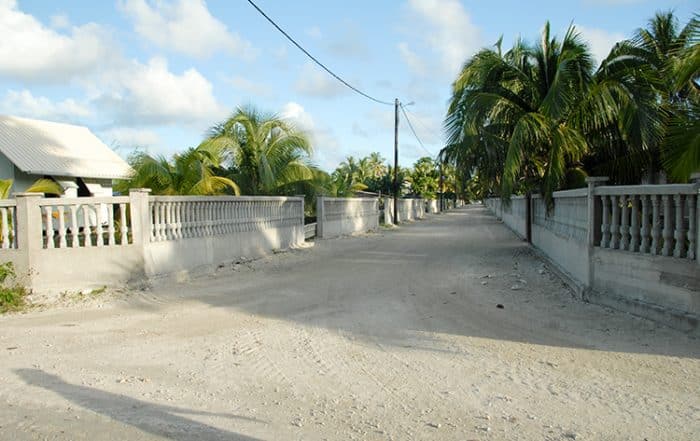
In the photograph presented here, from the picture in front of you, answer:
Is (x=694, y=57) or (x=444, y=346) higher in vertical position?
(x=694, y=57)

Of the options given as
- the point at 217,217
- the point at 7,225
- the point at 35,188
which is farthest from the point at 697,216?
the point at 35,188

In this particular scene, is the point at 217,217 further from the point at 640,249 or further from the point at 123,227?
the point at 640,249

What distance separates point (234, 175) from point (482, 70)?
7.95 meters

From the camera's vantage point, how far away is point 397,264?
12945 millimetres

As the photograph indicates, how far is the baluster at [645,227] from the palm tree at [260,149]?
11297mm

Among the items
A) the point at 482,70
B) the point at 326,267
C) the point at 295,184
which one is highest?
the point at 482,70

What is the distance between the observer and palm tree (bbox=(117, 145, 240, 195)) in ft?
40.4

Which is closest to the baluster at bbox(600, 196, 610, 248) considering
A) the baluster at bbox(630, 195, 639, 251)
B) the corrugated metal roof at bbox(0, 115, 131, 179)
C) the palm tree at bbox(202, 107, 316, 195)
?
A: the baluster at bbox(630, 195, 639, 251)

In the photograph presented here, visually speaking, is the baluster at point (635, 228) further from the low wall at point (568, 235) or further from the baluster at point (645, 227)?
the low wall at point (568, 235)

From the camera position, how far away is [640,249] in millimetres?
6949

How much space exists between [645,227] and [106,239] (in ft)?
26.4

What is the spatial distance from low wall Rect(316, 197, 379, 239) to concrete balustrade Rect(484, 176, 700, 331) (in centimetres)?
1262

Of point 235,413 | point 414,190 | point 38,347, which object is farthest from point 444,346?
point 414,190

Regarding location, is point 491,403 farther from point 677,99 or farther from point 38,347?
point 677,99
